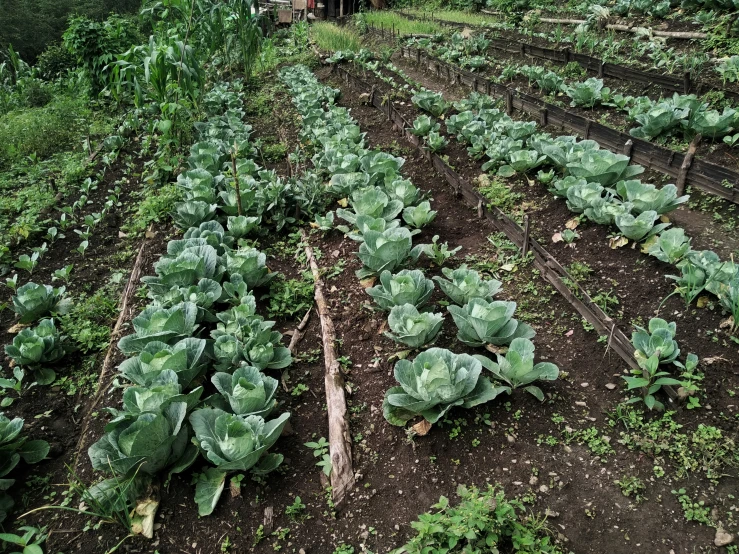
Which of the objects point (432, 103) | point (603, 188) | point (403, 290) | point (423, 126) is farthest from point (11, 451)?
point (432, 103)

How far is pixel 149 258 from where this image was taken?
3902 millimetres

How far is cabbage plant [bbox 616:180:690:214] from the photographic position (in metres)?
3.26

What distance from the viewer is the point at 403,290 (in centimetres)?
276

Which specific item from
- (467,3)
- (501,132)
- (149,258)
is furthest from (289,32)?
(149,258)

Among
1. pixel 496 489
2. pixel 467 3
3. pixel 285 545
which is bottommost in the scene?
pixel 285 545

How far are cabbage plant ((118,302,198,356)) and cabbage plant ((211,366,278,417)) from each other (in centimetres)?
42

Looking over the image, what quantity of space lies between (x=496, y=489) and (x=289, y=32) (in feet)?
49.5

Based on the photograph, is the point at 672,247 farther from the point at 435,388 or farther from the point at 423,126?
the point at 423,126

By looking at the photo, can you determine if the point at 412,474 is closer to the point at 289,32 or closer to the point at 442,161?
the point at 442,161

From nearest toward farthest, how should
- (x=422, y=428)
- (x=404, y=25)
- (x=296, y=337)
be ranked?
(x=422, y=428), (x=296, y=337), (x=404, y=25)

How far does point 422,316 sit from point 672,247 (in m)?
1.61

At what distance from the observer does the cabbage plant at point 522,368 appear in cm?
229

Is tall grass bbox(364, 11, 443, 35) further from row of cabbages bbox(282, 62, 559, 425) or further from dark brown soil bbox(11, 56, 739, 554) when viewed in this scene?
dark brown soil bbox(11, 56, 739, 554)

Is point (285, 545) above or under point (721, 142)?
under
